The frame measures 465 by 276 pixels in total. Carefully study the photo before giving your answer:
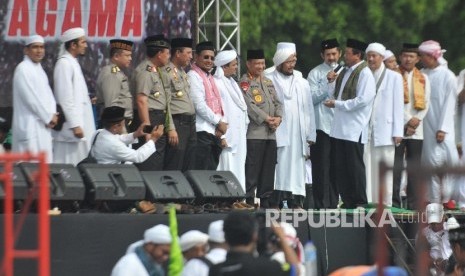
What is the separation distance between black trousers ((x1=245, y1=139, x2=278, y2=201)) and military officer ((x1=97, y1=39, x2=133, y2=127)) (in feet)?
6.13

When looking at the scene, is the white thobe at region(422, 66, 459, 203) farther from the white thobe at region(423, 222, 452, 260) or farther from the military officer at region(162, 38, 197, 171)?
the military officer at region(162, 38, 197, 171)

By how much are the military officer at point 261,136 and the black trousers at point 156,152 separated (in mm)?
1515

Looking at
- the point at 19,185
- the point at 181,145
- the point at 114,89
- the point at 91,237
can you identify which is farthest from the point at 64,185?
the point at 181,145

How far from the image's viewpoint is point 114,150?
53.5 feet

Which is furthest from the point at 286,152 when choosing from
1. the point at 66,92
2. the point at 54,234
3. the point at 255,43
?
the point at 255,43

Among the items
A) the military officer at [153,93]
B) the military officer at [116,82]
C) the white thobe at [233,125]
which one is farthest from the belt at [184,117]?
the white thobe at [233,125]

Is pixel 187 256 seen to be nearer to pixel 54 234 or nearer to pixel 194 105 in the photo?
pixel 54 234

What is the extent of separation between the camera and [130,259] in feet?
45.6

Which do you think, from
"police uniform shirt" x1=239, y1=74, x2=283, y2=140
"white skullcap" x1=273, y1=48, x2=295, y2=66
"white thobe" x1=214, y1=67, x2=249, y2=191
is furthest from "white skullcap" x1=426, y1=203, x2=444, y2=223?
"white skullcap" x1=273, y1=48, x2=295, y2=66

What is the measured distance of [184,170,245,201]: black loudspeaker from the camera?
16484mm

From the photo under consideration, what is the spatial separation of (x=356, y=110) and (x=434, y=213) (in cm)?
260

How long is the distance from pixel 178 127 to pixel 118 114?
6.07ft

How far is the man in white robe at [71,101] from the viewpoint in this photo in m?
17.0

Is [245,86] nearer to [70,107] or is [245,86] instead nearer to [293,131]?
[293,131]
